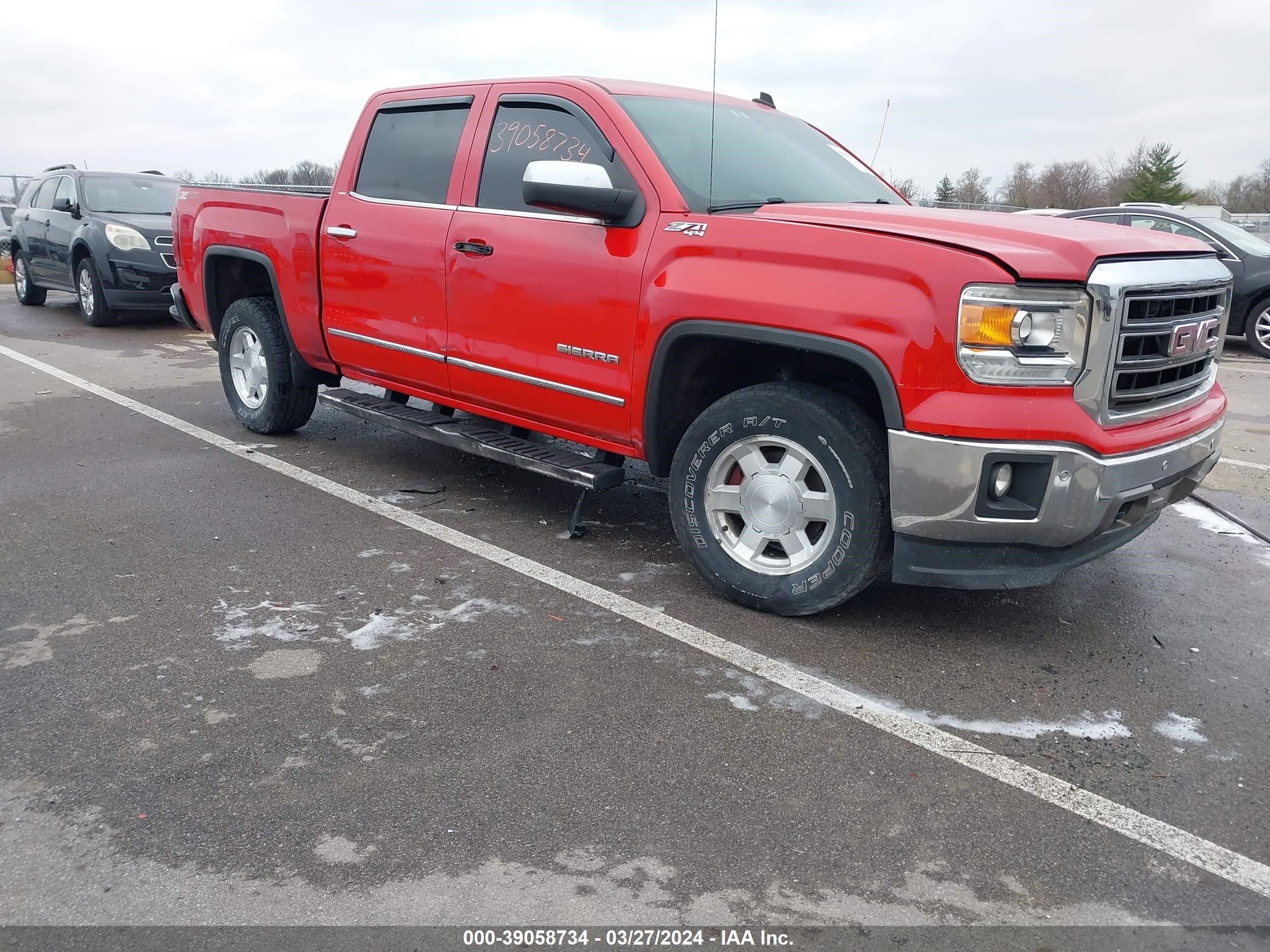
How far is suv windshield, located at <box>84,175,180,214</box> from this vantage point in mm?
12266

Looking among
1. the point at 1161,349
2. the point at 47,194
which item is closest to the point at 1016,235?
the point at 1161,349

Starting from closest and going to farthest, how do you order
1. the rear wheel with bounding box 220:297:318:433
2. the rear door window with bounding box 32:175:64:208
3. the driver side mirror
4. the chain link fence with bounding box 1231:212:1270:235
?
the driver side mirror
the rear wheel with bounding box 220:297:318:433
the rear door window with bounding box 32:175:64:208
the chain link fence with bounding box 1231:212:1270:235

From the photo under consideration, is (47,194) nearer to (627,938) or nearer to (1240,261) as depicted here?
(627,938)

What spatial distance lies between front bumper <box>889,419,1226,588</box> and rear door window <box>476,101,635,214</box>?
6.02 ft

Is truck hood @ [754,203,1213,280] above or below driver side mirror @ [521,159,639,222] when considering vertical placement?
below

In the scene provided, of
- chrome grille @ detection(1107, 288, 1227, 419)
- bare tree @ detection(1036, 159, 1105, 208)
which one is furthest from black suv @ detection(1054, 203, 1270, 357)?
bare tree @ detection(1036, 159, 1105, 208)

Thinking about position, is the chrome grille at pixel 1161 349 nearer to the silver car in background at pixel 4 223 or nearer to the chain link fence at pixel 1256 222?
the silver car in background at pixel 4 223

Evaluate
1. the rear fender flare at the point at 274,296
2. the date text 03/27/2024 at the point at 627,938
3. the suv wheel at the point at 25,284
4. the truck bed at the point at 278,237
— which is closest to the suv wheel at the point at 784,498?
the date text 03/27/2024 at the point at 627,938

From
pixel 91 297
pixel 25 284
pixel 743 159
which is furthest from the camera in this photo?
pixel 25 284

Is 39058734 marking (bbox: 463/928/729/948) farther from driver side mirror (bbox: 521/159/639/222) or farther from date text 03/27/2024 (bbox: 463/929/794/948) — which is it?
driver side mirror (bbox: 521/159/639/222)

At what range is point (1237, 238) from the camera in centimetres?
1201

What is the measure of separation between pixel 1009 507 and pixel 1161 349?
31.9 inches

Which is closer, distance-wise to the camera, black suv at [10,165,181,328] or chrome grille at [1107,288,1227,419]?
chrome grille at [1107,288,1227,419]

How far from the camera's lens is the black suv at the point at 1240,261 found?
1154 centimetres
